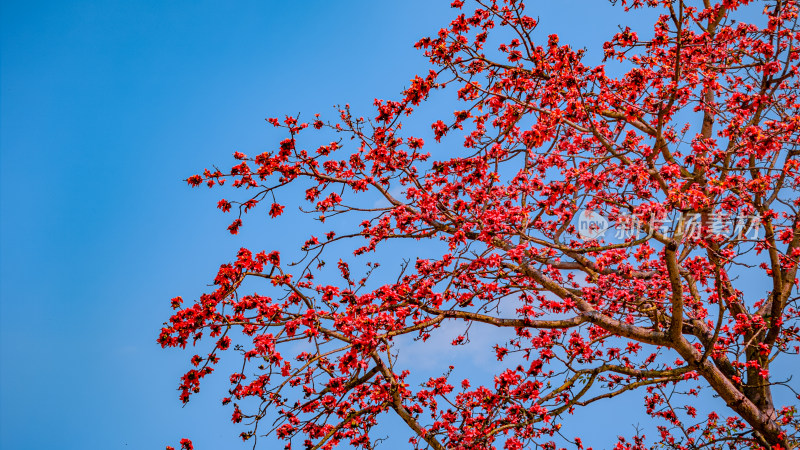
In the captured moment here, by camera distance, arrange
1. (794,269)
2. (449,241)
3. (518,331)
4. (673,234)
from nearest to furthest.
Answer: (673,234)
(449,241)
(518,331)
(794,269)

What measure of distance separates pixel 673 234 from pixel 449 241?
7.36 ft

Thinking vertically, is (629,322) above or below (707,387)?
above

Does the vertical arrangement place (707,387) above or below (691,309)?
below

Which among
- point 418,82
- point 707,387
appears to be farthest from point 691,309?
point 418,82

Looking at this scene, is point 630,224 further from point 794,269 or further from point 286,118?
point 286,118

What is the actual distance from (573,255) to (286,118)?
145 inches

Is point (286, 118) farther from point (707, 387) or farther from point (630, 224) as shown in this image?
point (707, 387)

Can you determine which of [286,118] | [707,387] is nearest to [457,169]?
[286,118]

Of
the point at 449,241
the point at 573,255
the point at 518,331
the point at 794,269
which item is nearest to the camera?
the point at 449,241

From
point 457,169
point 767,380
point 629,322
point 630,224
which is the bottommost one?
point 767,380

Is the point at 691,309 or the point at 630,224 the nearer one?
the point at 630,224

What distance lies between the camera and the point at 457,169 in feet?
24.0

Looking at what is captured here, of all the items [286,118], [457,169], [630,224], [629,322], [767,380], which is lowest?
[767,380]

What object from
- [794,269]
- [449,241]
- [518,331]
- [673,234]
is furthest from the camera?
[794,269]
